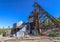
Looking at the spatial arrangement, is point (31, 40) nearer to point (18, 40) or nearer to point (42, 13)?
point (18, 40)

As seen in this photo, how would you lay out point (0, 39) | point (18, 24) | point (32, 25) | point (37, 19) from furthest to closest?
point (18, 24) → point (32, 25) → point (37, 19) → point (0, 39)

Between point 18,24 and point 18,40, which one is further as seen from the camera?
point 18,24

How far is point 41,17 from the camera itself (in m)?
28.4

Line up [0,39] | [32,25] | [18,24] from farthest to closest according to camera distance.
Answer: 1. [18,24]
2. [32,25]
3. [0,39]

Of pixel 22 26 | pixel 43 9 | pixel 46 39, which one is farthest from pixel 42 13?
pixel 46 39

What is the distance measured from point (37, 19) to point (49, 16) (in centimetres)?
253

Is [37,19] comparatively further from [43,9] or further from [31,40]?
[31,40]

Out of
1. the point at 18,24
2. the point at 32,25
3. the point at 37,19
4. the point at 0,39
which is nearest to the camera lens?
the point at 0,39

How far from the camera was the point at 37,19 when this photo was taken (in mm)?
27812

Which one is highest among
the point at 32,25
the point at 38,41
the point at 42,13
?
the point at 42,13

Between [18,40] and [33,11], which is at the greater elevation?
[33,11]

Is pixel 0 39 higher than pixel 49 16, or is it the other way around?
pixel 49 16

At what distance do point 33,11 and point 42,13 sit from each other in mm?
1863

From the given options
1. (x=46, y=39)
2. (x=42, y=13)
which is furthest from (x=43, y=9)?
(x=46, y=39)
